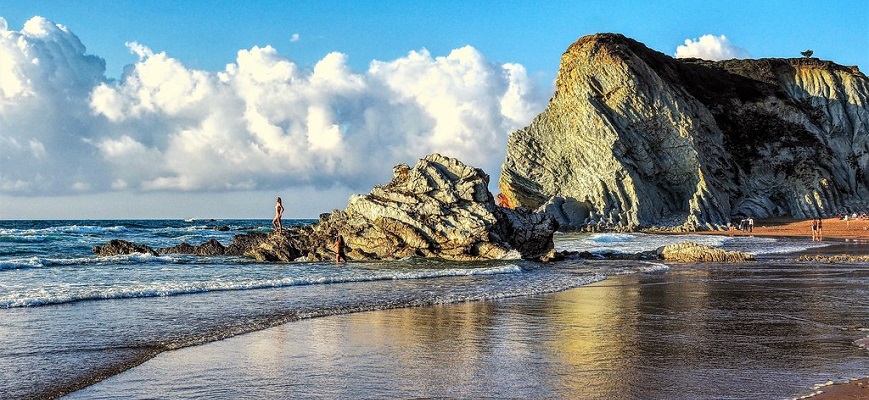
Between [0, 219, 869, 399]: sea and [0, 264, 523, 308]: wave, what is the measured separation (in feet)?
0.22

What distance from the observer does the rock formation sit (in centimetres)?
2589

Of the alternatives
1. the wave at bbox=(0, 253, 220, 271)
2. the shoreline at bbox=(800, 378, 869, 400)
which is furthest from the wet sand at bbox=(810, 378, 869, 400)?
the wave at bbox=(0, 253, 220, 271)

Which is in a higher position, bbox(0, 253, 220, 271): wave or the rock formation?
the rock formation

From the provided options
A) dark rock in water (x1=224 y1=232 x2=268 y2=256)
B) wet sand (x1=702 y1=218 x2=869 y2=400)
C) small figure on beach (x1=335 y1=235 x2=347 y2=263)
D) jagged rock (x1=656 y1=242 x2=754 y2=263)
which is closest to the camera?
jagged rock (x1=656 y1=242 x2=754 y2=263)

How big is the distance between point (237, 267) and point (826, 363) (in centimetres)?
1881

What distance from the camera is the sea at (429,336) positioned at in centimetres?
694

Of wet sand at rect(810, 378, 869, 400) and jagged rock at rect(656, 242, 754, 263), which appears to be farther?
jagged rock at rect(656, 242, 754, 263)

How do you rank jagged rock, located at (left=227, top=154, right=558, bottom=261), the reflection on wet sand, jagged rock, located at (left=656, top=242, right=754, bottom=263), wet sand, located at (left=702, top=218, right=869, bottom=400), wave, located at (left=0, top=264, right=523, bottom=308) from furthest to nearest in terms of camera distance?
wet sand, located at (left=702, top=218, right=869, bottom=400)
jagged rock, located at (left=656, top=242, right=754, bottom=263)
jagged rock, located at (left=227, top=154, right=558, bottom=261)
wave, located at (left=0, top=264, right=523, bottom=308)
the reflection on wet sand

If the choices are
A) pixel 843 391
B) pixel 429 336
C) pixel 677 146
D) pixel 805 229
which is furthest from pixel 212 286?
pixel 677 146

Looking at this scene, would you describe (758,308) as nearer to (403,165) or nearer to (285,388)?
(285,388)

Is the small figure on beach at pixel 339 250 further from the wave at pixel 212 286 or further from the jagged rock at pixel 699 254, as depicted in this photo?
the jagged rock at pixel 699 254

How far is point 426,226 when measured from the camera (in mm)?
26062

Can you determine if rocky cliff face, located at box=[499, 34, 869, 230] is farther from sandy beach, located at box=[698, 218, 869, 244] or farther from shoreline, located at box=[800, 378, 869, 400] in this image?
shoreline, located at box=[800, 378, 869, 400]

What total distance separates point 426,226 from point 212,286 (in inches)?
417
